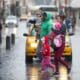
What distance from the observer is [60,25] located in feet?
51.3

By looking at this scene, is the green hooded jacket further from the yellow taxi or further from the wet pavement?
the yellow taxi

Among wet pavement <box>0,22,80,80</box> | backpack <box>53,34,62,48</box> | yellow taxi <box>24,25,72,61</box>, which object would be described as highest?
backpack <box>53,34,62,48</box>

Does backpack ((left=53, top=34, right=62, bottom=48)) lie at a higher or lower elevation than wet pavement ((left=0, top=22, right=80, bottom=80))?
higher

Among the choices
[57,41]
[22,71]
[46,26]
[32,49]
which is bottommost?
[22,71]

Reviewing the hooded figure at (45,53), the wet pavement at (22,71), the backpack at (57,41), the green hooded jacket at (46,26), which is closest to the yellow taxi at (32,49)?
the wet pavement at (22,71)

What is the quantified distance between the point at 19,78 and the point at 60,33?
75.9 inches

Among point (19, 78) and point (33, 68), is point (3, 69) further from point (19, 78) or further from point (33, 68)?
point (19, 78)

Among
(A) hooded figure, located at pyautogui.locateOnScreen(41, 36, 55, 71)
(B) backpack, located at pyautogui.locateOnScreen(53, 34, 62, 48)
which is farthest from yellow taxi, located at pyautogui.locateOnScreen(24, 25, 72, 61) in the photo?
(B) backpack, located at pyautogui.locateOnScreen(53, 34, 62, 48)

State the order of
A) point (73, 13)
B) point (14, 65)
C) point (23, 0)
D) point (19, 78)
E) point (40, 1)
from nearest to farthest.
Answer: point (19, 78)
point (14, 65)
point (73, 13)
point (40, 1)
point (23, 0)

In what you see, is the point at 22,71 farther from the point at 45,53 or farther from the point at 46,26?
the point at 46,26

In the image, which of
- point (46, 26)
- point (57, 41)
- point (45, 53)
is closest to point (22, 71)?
point (45, 53)

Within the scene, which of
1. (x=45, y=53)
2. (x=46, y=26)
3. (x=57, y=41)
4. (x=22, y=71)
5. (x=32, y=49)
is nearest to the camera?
(x=57, y=41)

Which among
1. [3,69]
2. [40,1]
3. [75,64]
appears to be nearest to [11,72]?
[3,69]

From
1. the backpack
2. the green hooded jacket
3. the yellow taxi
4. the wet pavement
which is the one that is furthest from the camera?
the yellow taxi
